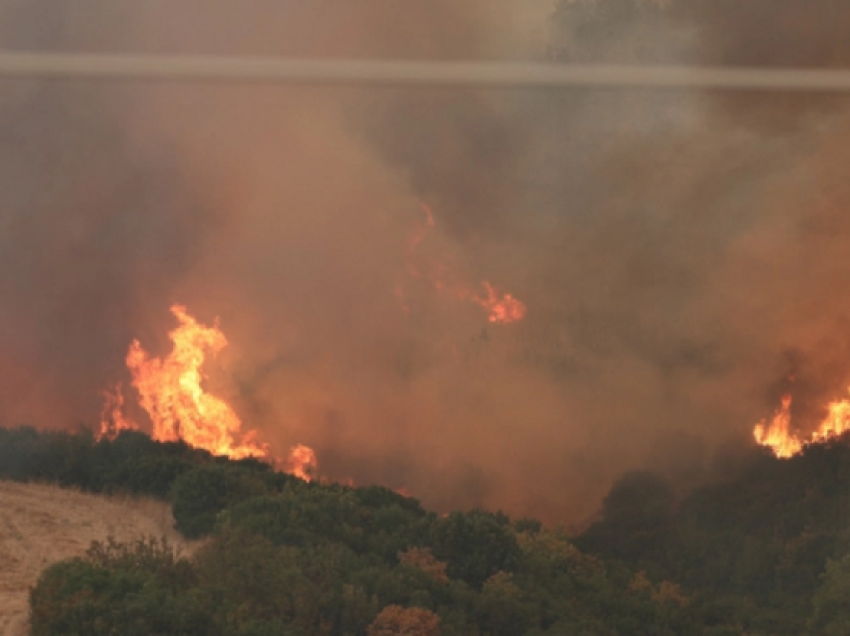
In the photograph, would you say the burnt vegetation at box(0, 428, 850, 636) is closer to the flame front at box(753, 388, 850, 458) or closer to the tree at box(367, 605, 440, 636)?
the tree at box(367, 605, 440, 636)

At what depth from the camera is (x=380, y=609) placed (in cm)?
1961

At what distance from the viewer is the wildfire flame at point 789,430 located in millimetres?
52144

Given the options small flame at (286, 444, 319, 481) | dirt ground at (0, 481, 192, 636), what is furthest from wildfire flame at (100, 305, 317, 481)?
dirt ground at (0, 481, 192, 636)

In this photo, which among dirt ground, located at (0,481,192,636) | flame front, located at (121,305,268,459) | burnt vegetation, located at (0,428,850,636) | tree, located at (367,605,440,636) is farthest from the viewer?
flame front, located at (121,305,268,459)

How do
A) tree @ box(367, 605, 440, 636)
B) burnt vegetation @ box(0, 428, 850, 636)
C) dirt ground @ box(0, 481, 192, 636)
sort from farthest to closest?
tree @ box(367, 605, 440, 636) → dirt ground @ box(0, 481, 192, 636) → burnt vegetation @ box(0, 428, 850, 636)

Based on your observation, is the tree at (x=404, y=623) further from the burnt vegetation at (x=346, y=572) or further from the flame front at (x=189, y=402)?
the flame front at (x=189, y=402)

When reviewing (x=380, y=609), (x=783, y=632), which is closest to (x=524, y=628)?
(x=380, y=609)

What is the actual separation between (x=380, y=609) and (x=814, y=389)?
136 feet

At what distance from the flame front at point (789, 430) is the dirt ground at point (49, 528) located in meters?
37.3

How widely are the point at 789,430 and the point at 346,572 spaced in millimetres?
39967

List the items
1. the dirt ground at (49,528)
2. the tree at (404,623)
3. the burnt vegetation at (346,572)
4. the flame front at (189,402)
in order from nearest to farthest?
the burnt vegetation at (346,572) → the dirt ground at (49,528) → the tree at (404,623) → the flame front at (189,402)

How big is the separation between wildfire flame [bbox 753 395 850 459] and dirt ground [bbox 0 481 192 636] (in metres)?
37.3

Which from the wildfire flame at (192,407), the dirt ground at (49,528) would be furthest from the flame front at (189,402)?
the dirt ground at (49,528)

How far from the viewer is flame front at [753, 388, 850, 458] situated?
2052 inches
